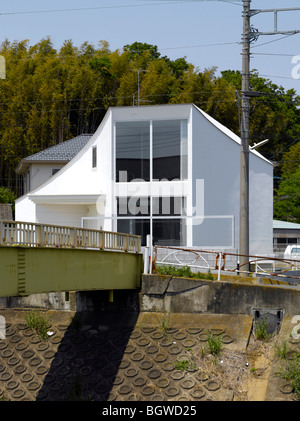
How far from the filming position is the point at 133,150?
31.2 metres

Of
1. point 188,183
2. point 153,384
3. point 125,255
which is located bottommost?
point 153,384

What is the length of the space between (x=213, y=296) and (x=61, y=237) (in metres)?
5.44

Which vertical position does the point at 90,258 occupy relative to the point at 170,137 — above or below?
below

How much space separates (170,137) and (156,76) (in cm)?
3641

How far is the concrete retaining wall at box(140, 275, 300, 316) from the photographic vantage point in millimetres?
22859

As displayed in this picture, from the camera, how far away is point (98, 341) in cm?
2350

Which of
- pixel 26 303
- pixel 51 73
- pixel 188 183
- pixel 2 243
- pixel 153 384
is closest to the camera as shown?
pixel 2 243

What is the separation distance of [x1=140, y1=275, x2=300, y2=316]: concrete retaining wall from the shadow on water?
37.8 inches

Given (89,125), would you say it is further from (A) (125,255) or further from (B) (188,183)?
(A) (125,255)

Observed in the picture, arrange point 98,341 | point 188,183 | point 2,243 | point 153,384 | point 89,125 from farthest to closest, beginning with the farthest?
point 89,125, point 188,183, point 98,341, point 153,384, point 2,243

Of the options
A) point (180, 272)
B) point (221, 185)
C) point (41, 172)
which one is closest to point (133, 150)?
point (221, 185)

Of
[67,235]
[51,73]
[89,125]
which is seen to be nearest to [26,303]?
[67,235]

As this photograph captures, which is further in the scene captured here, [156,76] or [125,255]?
[156,76]

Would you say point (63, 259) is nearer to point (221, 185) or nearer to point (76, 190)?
point (221, 185)
